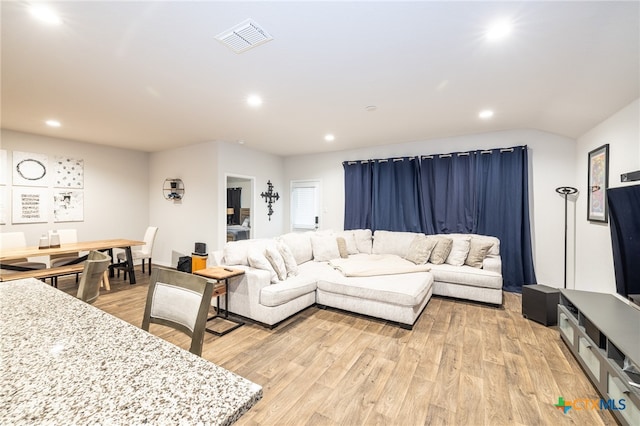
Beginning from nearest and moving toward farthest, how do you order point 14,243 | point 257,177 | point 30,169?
point 14,243 → point 30,169 → point 257,177

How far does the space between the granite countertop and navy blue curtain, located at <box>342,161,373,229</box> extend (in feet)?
16.7

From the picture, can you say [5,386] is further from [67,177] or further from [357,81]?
[67,177]

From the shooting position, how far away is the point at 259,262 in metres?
3.31

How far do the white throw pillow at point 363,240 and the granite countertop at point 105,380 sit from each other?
4.56m

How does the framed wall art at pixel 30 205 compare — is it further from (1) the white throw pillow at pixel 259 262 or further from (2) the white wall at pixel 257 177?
(1) the white throw pillow at pixel 259 262

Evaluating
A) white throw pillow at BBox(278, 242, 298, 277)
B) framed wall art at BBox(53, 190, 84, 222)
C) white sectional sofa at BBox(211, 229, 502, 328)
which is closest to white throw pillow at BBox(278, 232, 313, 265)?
white sectional sofa at BBox(211, 229, 502, 328)

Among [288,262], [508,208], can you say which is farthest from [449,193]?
[288,262]

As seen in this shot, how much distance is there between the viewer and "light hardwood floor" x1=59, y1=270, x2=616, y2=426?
6.10 feet

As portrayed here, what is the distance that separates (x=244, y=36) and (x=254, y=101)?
1.30 m

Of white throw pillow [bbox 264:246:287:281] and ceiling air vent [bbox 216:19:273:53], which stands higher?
ceiling air vent [bbox 216:19:273:53]

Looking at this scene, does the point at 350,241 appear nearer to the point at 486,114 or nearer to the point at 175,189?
the point at 486,114

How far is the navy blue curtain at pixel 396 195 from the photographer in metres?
5.29

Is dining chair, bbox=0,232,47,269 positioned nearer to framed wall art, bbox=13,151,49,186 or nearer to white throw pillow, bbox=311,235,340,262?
framed wall art, bbox=13,151,49,186

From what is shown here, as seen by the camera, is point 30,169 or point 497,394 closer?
point 497,394
